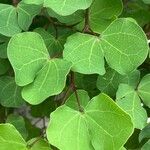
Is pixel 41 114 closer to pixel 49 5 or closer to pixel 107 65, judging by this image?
pixel 107 65

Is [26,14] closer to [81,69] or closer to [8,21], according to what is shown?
[8,21]

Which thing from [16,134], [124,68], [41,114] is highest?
[124,68]

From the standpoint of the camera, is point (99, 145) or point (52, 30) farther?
point (52, 30)

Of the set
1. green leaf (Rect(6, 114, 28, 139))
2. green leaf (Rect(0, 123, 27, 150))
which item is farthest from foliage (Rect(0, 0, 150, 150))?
green leaf (Rect(6, 114, 28, 139))

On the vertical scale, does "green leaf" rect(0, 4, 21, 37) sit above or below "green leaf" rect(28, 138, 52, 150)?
above

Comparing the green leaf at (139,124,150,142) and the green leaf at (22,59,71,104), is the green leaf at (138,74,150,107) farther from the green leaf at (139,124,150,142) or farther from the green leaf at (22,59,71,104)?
the green leaf at (22,59,71,104)

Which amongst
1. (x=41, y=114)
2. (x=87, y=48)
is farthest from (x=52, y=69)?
(x=41, y=114)
